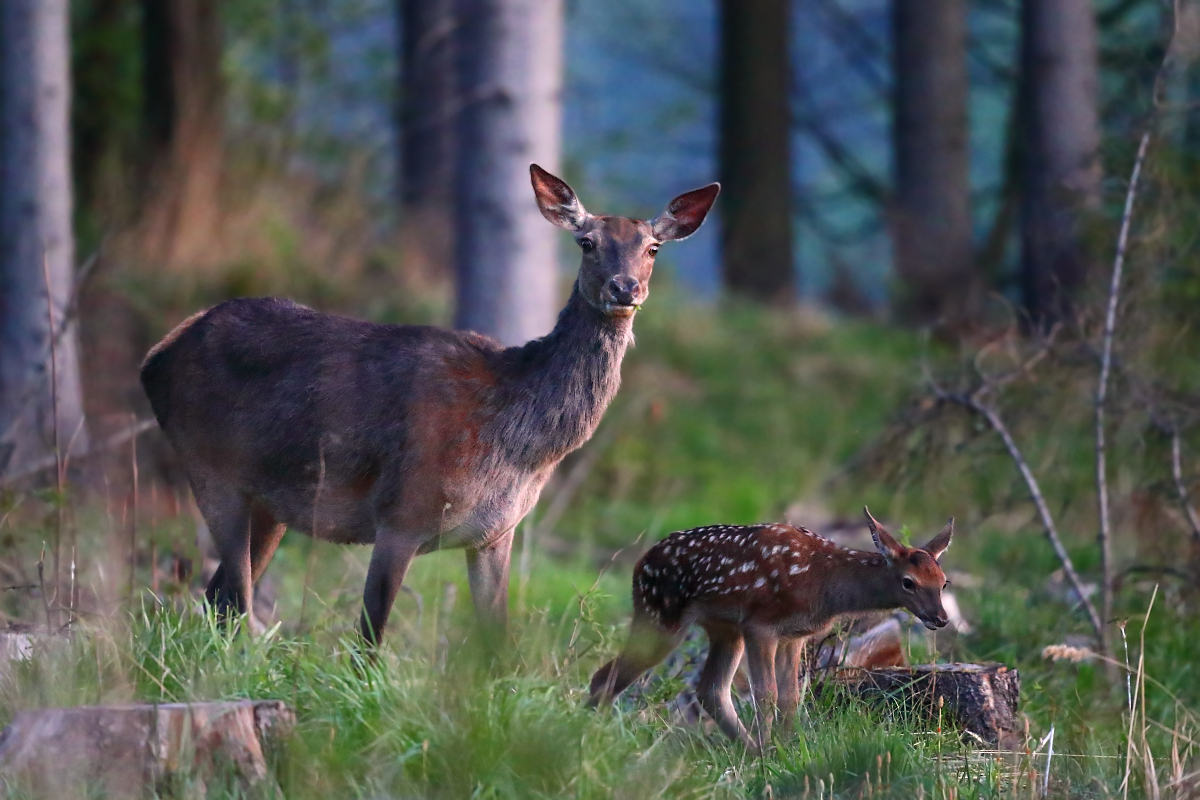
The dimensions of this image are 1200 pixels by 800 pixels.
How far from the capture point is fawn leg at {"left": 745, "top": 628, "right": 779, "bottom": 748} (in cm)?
577

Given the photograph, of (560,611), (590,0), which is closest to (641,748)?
(560,611)

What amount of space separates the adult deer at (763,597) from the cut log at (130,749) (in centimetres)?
163

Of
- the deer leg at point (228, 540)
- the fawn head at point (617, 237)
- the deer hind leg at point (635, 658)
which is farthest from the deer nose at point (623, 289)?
the deer leg at point (228, 540)

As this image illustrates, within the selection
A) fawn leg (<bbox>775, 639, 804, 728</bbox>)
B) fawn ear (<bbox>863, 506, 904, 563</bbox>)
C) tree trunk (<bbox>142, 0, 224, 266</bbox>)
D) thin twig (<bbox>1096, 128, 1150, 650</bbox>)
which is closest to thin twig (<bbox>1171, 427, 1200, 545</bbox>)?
thin twig (<bbox>1096, 128, 1150, 650</bbox>)

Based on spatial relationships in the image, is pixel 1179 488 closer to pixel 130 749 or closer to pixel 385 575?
pixel 385 575

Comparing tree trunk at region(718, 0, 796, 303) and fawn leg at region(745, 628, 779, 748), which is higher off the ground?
tree trunk at region(718, 0, 796, 303)

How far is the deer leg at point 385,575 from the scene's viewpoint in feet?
18.7

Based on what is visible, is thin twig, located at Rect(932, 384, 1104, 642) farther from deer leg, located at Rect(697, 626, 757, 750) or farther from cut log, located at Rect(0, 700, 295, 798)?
cut log, located at Rect(0, 700, 295, 798)

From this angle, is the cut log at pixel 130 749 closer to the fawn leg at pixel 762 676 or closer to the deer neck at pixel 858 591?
the fawn leg at pixel 762 676

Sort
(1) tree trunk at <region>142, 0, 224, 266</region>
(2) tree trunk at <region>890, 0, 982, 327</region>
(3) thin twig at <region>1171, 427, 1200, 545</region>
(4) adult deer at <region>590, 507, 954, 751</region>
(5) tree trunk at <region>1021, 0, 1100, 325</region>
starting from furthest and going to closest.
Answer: (2) tree trunk at <region>890, 0, 982, 327</region>, (5) tree trunk at <region>1021, 0, 1100, 325</region>, (1) tree trunk at <region>142, 0, 224, 266</region>, (3) thin twig at <region>1171, 427, 1200, 545</region>, (4) adult deer at <region>590, 507, 954, 751</region>

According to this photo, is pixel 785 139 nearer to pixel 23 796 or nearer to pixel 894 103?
pixel 894 103

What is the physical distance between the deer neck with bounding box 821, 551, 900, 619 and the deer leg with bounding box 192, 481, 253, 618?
2355mm

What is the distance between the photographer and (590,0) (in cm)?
4481

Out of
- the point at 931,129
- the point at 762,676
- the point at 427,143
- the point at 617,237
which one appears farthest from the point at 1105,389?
the point at 427,143
